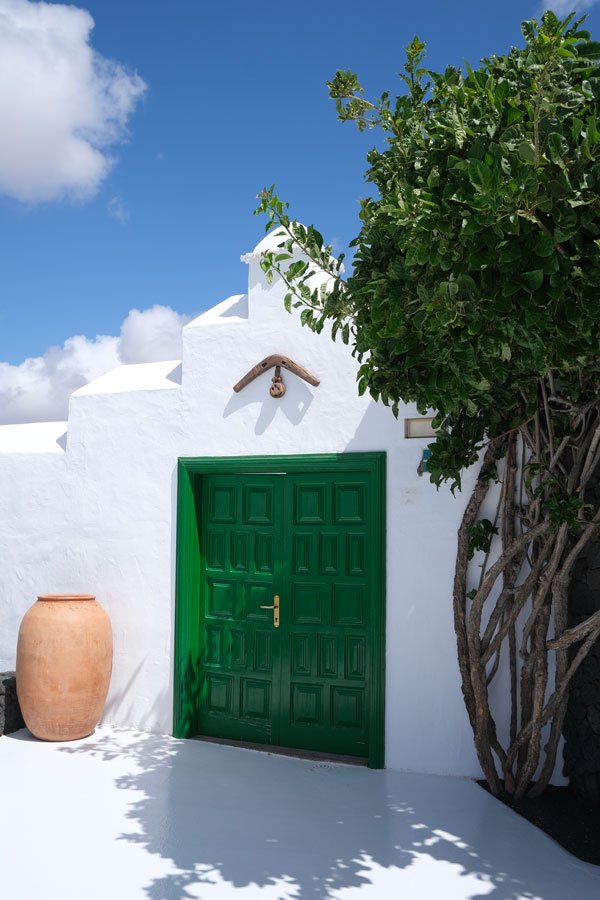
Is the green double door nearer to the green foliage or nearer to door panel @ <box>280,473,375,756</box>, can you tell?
door panel @ <box>280,473,375,756</box>

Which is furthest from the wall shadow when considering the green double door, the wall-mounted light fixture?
the wall-mounted light fixture

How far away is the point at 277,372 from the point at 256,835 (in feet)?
8.98

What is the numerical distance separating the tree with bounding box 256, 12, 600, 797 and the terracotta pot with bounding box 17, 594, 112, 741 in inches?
97.0

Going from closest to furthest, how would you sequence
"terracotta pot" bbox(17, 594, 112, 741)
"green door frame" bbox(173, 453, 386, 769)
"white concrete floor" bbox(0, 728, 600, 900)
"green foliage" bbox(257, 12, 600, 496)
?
"green foliage" bbox(257, 12, 600, 496) → "white concrete floor" bbox(0, 728, 600, 900) → "green door frame" bbox(173, 453, 386, 769) → "terracotta pot" bbox(17, 594, 112, 741)

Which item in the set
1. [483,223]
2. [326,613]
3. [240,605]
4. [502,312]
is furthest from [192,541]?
[483,223]

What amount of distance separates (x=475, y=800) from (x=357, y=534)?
164cm

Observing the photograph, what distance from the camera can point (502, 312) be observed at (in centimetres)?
229

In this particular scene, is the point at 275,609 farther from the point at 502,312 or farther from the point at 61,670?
the point at 502,312

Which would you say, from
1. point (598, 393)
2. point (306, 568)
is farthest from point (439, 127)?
point (306, 568)

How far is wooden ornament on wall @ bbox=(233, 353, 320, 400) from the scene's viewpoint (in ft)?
15.9

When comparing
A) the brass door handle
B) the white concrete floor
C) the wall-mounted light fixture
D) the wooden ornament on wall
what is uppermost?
the wooden ornament on wall

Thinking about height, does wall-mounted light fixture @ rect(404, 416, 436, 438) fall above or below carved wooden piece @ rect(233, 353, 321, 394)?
below

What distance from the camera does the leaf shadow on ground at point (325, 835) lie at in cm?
304

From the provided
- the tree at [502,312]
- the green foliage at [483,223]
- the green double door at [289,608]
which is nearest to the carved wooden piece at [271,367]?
the green double door at [289,608]
